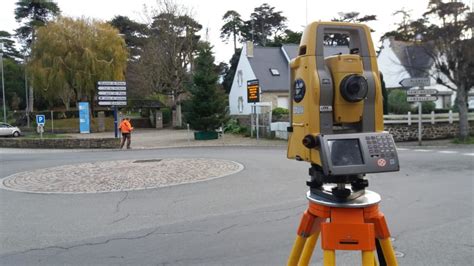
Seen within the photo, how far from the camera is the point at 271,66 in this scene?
41.1 metres

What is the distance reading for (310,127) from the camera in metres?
2.15

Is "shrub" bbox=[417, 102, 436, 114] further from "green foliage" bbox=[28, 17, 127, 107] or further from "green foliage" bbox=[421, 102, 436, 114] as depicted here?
"green foliage" bbox=[28, 17, 127, 107]

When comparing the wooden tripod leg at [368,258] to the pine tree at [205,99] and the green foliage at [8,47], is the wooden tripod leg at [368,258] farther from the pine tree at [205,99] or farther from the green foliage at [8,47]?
the green foliage at [8,47]

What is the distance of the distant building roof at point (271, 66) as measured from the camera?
1522 inches

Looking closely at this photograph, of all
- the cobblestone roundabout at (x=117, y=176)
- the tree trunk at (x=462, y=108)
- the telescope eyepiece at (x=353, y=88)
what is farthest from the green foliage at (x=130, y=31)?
the telescope eyepiece at (x=353, y=88)

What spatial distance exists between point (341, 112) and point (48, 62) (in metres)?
43.4

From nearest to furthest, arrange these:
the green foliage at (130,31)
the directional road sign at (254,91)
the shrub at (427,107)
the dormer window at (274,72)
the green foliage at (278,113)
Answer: the directional road sign at (254,91)
the green foliage at (278,113)
the shrub at (427,107)
the dormer window at (274,72)
the green foliage at (130,31)

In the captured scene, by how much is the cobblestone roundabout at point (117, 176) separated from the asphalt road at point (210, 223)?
0.63m

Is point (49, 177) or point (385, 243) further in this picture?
point (49, 177)

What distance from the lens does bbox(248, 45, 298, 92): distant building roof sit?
127ft

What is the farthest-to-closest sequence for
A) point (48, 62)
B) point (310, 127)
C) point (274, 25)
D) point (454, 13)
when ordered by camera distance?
point (274, 25) → point (48, 62) → point (454, 13) → point (310, 127)

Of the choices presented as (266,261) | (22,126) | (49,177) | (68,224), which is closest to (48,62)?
(22,126)

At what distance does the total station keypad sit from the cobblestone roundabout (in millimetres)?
8060

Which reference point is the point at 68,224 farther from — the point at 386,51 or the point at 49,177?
the point at 386,51
